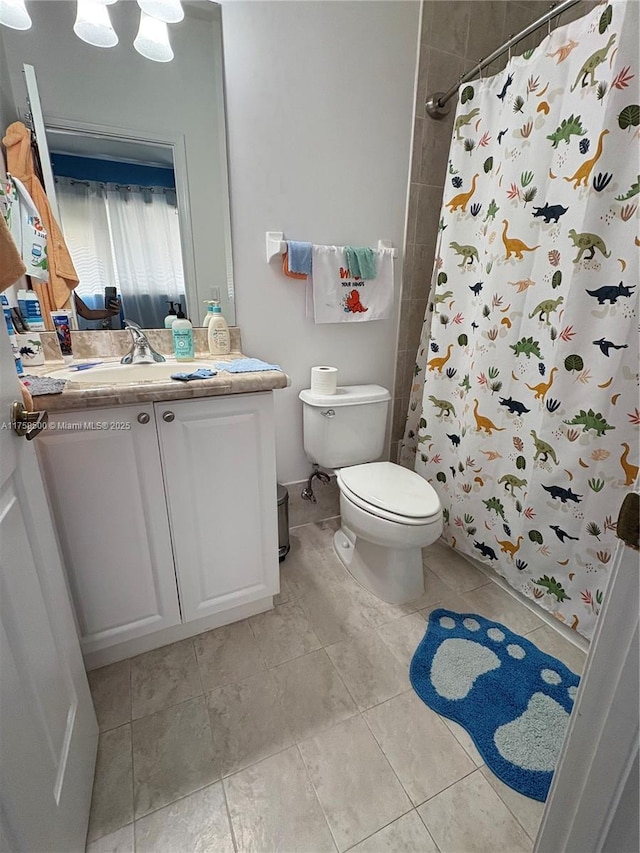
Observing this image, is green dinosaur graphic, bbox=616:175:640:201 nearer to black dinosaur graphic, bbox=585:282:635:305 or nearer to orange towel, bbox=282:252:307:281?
black dinosaur graphic, bbox=585:282:635:305

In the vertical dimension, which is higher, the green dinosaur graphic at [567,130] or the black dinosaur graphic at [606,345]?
the green dinosaur graphic at [567,130]

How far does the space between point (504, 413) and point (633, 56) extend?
1011 millimetres

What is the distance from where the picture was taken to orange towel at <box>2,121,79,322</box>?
1.22 meters


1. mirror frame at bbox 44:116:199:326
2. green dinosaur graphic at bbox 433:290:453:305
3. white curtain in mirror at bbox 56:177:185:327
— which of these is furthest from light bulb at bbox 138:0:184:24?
green dinosaur graphic at bbox 433:290:453:305

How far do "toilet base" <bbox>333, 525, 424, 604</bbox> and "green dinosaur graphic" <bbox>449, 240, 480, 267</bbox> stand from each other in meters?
1.14

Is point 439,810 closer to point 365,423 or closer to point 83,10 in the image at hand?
point 365,423

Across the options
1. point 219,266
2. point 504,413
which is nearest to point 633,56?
point 504,413

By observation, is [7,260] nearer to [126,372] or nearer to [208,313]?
[126,372]

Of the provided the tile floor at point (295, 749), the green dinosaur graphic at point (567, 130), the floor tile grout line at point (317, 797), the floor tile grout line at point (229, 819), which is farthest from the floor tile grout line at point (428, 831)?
the green dinosaur graphic at point (567, 130)

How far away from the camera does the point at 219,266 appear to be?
5.04 ft

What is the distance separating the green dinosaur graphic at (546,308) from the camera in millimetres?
1240

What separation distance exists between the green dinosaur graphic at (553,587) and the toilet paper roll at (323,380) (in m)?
1.07

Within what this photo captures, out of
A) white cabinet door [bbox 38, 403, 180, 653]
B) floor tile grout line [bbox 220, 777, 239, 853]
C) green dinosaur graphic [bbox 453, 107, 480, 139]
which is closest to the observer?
floor tile grout line [bbox 220, 777, 239, 853]

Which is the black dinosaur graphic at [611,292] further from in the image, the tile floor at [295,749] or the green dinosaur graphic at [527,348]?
the tile floor at [295,749]
